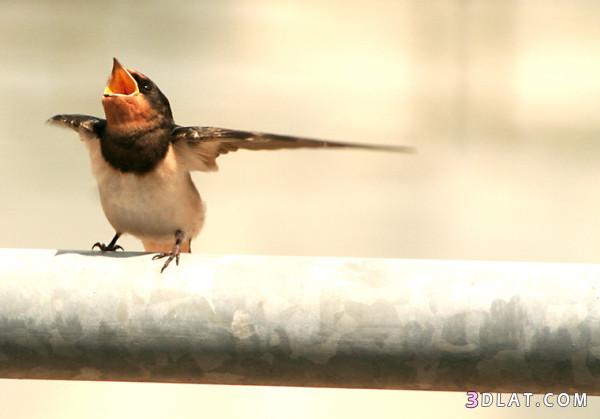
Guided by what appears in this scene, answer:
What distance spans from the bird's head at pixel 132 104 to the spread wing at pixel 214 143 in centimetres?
5

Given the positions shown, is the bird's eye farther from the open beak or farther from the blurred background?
the blurred background

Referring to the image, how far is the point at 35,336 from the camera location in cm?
92

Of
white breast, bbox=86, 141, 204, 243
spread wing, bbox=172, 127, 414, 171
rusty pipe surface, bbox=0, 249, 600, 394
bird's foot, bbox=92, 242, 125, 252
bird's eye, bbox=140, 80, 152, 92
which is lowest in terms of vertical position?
rusty pipe surface, bbox=0, 249, 600, 394

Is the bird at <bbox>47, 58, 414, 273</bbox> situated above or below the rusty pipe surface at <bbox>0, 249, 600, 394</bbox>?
above

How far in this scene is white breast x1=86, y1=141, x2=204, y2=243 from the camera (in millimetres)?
2043

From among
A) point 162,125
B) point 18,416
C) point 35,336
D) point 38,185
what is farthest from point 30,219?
point 35,336

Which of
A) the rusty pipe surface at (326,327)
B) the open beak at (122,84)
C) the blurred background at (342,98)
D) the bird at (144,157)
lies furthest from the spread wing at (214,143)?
the blurred background at (342,98)

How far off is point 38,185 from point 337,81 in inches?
53.5

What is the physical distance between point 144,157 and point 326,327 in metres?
1.20

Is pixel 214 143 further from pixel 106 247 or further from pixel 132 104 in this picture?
pixel 106 247

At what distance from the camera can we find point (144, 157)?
6.80 ft

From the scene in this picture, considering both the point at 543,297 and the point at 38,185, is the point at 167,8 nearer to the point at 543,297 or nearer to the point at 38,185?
the point at 38,185

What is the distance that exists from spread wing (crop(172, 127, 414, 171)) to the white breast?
25mm

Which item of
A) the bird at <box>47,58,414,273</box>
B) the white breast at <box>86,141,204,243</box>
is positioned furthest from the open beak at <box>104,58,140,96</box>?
the white breast at <box>86,141,204,243</box>
